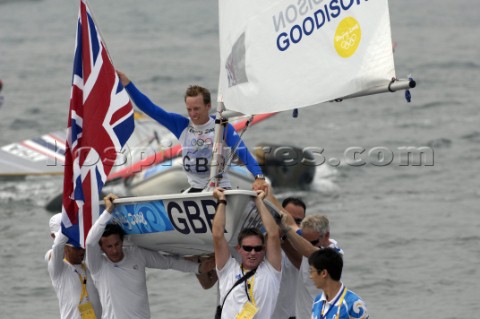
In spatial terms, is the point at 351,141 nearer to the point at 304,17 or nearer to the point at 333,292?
the point at 304,17

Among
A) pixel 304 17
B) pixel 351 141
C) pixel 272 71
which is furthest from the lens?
pixel 351 141

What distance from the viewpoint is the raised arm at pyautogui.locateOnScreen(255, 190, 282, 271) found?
34.8 ft

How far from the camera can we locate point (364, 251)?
23.2m

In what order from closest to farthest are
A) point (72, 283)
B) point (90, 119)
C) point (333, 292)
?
point (333, 292) < point (90, 119) < point (72, 283)

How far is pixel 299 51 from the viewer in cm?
1109

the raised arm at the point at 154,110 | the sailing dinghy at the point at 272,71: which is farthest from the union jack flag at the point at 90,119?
the sailing dinghy at the point at 272,71

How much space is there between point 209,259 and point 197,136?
1223 mm

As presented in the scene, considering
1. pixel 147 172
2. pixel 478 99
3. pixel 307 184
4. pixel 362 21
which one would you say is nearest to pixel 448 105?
pixel 478 99

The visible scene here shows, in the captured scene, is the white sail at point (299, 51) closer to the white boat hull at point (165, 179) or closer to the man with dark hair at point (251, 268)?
the man with dark hair at point (251, 268)

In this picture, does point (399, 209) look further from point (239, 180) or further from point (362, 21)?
point (362, 21)

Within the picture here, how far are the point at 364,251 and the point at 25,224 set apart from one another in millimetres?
7509

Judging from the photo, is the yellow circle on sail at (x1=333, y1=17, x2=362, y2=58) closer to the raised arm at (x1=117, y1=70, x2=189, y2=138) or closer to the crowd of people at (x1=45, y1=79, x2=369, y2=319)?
the crowd of people at (x1=45, y1=79, x2=369, y2=319)

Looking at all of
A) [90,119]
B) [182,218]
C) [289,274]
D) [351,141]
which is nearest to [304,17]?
[182,218]

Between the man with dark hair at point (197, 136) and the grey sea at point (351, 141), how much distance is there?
7440mm
